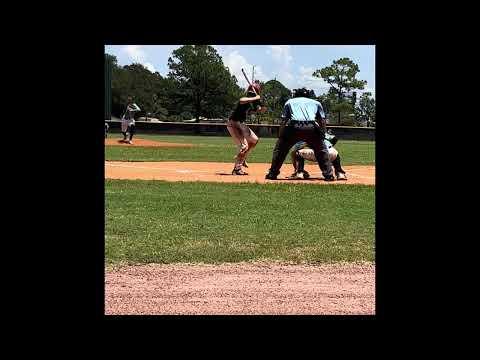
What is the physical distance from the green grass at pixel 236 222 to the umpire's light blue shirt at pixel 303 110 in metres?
1.77

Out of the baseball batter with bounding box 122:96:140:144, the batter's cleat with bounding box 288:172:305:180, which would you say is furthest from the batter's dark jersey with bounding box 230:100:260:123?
the baseball batter with bounding box 122:96:140:144

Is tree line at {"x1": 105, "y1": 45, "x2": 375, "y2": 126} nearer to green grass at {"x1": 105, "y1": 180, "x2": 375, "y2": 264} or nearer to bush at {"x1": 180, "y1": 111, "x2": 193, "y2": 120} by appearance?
bush at {"x1": 180, "y1": 111, "x2": 193, "y2": 120}

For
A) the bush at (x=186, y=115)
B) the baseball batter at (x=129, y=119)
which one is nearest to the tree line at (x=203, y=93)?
the bush at (x=186, y=115)

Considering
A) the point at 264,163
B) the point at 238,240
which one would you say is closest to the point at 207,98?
the point at 264,163

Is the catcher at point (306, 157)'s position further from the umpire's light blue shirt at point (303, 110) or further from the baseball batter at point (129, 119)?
the baseball batter at point (129, 119)

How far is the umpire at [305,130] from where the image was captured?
15398 millimetres

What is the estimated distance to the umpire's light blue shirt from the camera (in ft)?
50.8

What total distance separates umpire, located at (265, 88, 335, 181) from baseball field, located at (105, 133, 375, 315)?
659mm

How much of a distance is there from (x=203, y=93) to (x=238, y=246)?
48004 mm

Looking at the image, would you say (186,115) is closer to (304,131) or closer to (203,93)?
(203,93)
